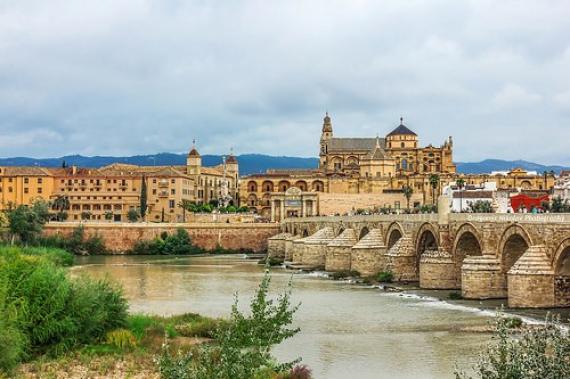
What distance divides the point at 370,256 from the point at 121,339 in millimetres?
31977

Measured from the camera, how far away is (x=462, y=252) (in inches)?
1804

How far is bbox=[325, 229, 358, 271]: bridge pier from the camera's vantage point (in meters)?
63.1

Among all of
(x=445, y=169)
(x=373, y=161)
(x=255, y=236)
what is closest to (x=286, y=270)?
(x=255, y=236)

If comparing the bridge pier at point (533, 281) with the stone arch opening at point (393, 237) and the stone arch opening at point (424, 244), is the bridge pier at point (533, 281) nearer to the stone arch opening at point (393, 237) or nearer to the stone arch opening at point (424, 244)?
the stone arch opening at point (424, 244)

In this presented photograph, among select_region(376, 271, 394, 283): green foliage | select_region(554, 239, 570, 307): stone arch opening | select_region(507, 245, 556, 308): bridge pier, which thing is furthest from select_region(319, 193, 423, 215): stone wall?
select_region(554, 239, 570, 307): stone arch opening

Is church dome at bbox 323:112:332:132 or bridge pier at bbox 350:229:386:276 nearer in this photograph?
bridge pier at bbox 350:229:386:276

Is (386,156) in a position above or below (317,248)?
above

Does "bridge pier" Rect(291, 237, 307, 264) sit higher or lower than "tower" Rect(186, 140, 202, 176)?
lower

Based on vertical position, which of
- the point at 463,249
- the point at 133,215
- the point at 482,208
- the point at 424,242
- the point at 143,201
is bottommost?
the point at 463,249

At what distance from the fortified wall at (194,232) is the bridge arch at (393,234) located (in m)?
40.2

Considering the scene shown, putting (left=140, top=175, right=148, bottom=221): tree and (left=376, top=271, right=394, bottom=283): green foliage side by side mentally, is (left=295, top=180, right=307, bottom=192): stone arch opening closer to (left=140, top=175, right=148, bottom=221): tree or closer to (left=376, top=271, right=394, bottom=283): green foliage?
(left=140, top=175, right=148, bottom=221): tree

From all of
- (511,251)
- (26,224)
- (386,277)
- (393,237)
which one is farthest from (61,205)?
(511,251)

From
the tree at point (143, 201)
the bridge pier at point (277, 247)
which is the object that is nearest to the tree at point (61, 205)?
the tree at point (143, 201)

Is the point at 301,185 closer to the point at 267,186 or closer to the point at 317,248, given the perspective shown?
the point at 267,186
